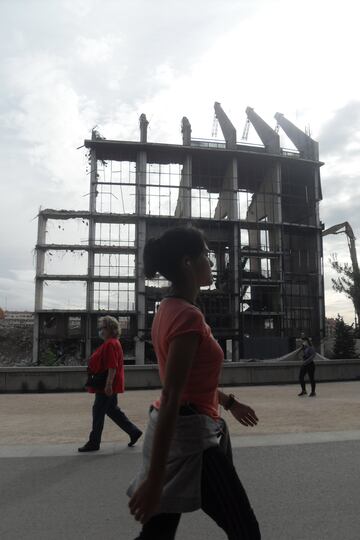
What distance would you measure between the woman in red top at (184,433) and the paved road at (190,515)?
190cm

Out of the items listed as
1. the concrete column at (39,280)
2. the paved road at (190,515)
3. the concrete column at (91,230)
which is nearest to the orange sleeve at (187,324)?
the paved road at (190,515)

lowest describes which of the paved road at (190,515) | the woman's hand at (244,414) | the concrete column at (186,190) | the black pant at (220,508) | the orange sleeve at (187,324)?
the paved road at (190,515)

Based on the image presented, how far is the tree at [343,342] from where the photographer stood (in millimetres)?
31284

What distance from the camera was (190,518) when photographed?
421cm

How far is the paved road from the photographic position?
3.94m

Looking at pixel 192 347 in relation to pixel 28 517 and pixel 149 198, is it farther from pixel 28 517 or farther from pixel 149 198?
pixel 149 198

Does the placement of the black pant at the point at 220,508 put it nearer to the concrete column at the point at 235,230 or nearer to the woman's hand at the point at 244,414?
the woman's hand at the point at 244,414

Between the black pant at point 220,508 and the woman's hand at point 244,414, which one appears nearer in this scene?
the black pant at point 220,508

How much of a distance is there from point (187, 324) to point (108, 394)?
486 cm

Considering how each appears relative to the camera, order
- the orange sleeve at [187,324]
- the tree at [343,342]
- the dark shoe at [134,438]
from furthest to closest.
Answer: the tree at [343,342]
the dark shoe at [134,438]
the orange sleeve at [187,324]

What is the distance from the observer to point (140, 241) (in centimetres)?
5372

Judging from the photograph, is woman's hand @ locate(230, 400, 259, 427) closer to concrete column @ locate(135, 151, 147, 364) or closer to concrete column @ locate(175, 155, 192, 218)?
concrete column @ locate(135, 151, 147, 364)

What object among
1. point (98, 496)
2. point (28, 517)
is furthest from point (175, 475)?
point (98, 496)

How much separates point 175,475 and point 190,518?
2.37 metres
